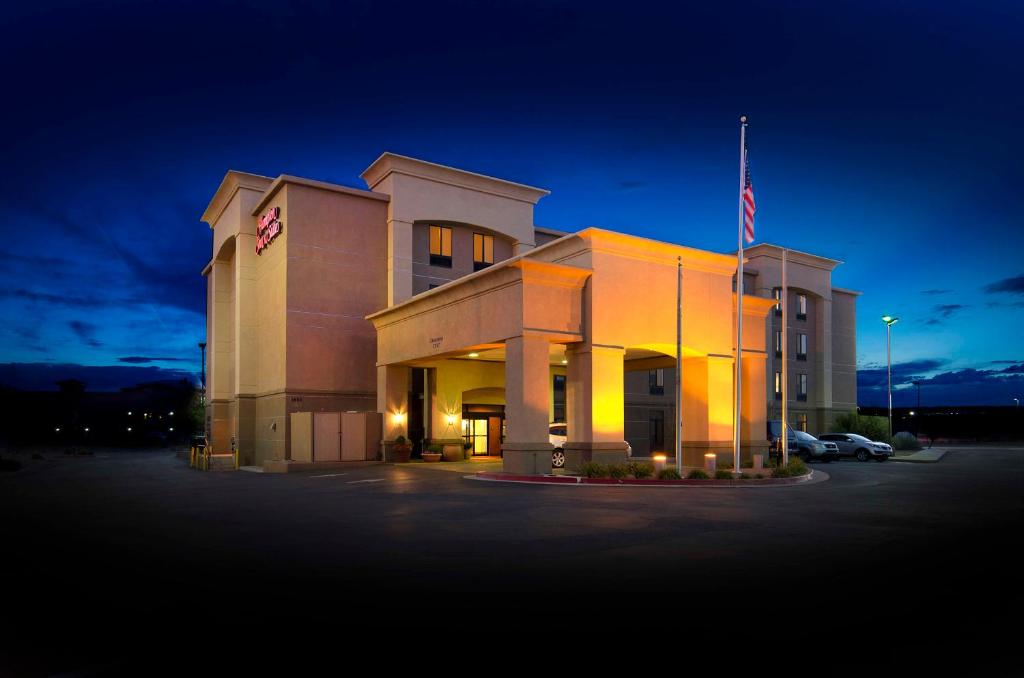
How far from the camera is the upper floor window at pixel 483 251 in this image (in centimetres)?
4278

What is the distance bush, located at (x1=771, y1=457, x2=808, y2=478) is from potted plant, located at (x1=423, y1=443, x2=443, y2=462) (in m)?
15.9

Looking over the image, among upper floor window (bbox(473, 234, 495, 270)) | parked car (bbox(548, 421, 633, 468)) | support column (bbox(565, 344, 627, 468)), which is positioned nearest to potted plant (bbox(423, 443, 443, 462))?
parked car (bbox(548, 421, 633, 468))

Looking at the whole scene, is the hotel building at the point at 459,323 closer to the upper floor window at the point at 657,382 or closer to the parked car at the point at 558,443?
the upper floor window at the point at 657,382

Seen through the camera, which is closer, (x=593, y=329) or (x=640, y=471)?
(x=640, y=471)

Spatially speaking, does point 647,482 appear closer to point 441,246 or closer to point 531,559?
point 531,559

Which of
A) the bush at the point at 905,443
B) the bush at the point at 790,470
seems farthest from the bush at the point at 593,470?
the bush at the point at 905,443

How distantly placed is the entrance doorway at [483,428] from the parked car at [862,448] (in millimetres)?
17065

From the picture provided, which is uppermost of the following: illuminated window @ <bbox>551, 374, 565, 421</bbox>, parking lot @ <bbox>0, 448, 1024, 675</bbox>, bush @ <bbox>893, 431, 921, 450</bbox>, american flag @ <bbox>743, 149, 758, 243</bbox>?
american flag @ <bbox>743, 149, 758, 243</bbox>

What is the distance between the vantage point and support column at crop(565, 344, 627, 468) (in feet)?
85.8

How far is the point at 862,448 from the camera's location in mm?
39656

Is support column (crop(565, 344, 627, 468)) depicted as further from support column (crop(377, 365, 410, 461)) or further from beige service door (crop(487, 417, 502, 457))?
beige service door (crop(487, 417, 502, 457))

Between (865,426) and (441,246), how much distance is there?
3010 centimetres

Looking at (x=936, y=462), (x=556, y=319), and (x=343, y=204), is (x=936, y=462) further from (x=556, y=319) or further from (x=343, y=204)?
(x=343, y=204)

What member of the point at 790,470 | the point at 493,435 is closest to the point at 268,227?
the point at 493,435
